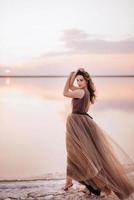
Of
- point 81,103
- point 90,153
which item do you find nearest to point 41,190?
point 90,153

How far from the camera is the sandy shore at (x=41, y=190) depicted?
8.06 feet

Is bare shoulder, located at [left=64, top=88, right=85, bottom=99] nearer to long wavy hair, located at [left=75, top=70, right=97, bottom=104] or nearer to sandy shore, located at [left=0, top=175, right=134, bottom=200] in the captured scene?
long wavy hair, located at [left=75, top=70, right=97, bottom=104]

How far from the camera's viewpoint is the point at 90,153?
247 cm

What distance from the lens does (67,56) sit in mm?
2539

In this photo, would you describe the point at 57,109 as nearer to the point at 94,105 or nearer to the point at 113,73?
the point at 94,105

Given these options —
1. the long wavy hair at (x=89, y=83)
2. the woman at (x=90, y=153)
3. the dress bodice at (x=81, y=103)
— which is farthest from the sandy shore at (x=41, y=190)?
the long wavy hair at (x=89, y=83)

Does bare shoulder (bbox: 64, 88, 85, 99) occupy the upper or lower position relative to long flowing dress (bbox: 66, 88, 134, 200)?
upper

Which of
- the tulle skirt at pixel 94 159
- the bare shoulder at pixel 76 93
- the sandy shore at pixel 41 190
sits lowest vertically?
the sandy shore at pixel 41 190

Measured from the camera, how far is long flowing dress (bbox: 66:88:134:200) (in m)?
2.46

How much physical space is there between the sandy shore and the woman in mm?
42

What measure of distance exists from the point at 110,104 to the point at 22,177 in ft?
2.45

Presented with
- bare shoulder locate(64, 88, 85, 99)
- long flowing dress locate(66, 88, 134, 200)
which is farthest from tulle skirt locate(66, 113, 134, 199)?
bare shoulder locate(64, 88, 85, 99)

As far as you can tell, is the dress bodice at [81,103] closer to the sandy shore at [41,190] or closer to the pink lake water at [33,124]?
the pink lake water at [33,124]

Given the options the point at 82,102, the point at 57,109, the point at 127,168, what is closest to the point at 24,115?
the point at 57,109
